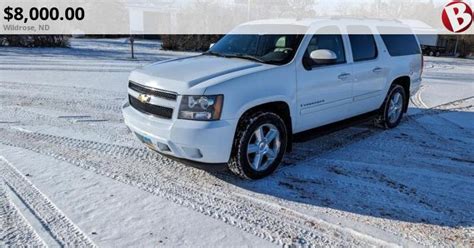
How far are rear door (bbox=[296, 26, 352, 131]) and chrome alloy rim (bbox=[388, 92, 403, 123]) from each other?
1.50 meters

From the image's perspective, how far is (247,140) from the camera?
383cm

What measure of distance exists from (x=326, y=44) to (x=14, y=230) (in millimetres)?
3831

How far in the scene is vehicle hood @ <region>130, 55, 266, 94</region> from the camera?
3.66 meters

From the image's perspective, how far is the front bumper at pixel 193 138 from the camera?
139 inches

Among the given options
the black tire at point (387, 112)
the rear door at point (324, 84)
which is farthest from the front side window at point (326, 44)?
the black tire at point (387, 112)

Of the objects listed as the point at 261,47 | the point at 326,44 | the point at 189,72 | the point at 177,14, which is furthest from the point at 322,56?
the point at 177,14

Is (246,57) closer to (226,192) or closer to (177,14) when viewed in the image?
(226,192)

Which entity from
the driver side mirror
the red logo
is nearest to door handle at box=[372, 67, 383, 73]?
the driver side mirror

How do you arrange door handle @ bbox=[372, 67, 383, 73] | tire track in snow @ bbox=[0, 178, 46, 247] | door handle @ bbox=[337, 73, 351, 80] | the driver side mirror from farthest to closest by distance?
door handle @ bbox=[372, 67, 383, 73] → door handle @ bbox=[337, 73, 351, 80] → the driver side mirror → tire track in snow @ bbox=[0, 178, 46, 247]

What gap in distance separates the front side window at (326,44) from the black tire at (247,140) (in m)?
0.82

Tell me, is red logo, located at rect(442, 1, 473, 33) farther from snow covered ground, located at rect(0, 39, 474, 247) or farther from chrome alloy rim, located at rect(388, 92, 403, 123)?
snow covered ground, located at rect(0, 39, 474, 247)

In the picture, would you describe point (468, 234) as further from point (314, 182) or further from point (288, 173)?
point (288, 173)

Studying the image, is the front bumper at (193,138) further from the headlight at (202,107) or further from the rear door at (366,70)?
the rear door at (366,70)

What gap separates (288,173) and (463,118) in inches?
185
